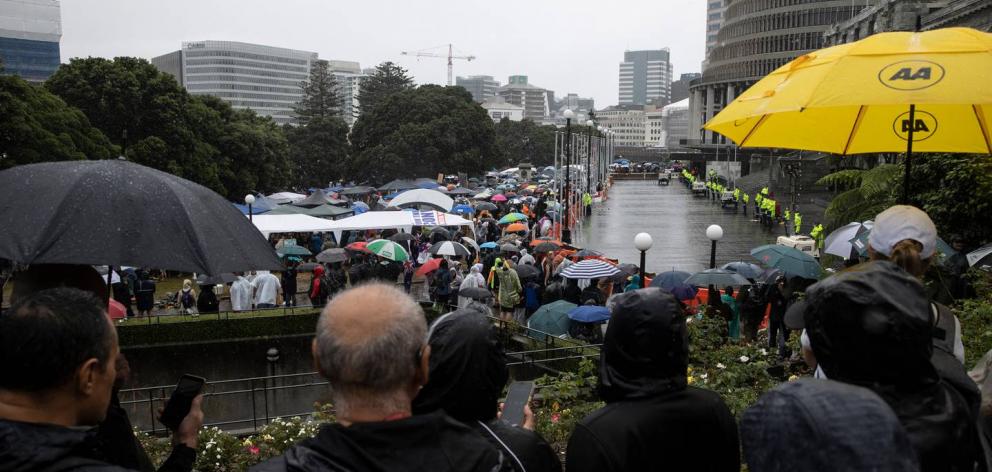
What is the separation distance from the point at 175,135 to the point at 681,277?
23801mm

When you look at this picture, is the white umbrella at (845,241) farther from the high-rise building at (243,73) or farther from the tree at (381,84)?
the high-rise building at (243,73)

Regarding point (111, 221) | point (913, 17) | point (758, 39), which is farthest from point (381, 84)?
point (111, 221)

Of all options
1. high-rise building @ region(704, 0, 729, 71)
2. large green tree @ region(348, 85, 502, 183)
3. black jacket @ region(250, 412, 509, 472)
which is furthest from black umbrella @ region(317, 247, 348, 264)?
high-rise building @ region(704, 0, 729, 71)

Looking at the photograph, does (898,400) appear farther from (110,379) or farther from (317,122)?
(317,122)

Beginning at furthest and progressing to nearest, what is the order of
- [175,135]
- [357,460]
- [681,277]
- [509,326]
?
[175,135], [509,326], [681,277], [357,460]

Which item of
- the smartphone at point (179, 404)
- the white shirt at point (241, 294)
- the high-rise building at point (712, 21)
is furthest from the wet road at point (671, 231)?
the high-rise building at point (712, 21)

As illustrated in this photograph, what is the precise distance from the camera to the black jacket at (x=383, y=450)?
1731 mm

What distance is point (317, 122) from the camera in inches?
2143

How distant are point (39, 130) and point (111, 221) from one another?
2376 cm

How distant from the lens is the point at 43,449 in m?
1.78

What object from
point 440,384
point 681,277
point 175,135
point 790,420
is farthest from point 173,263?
point 175,135

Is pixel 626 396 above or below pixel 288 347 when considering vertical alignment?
above

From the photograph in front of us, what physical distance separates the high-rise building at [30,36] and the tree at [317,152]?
58.6 m

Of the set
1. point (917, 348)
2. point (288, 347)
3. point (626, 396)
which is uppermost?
point (917, 348)
